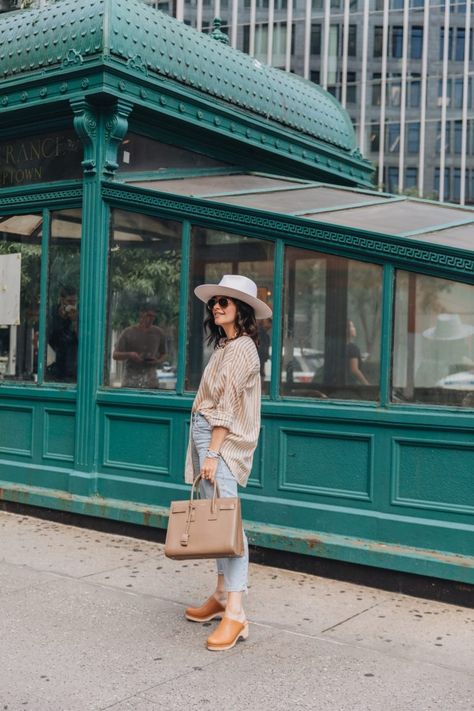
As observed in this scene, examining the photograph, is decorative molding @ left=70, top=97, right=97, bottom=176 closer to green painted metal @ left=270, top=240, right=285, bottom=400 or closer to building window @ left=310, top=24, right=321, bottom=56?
green painted metal @ left=270, top=240, right=285, bottom=400

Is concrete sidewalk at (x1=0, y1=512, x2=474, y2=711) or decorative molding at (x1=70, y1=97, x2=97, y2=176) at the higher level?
decorative molding at (x1=70, y1=97, x2=97, y2=176)

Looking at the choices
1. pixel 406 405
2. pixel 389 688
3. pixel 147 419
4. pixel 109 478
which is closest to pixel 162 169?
pixel 147 419

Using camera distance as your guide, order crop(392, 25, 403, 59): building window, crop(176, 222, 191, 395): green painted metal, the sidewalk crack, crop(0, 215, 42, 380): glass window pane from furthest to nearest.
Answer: crop(392, 25, 403, 59): building window
crop(0, 215, 42, 380): glass window pane
crop(176, 222, 191, 395): green painted metal
the sidewalk crack

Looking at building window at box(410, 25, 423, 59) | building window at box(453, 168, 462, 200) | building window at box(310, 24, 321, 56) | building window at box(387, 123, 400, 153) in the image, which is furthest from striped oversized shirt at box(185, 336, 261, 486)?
building window at box(410, 25, 423, 59)

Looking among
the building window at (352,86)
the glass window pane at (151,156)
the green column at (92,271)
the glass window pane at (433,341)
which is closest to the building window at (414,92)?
the building window at (352,86)

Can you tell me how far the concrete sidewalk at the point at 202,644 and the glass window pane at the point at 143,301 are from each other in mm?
1535

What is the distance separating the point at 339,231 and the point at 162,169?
7.21 ft

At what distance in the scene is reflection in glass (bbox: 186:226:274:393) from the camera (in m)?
6.32

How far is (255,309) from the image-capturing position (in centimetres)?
479

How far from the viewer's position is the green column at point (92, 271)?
697cm

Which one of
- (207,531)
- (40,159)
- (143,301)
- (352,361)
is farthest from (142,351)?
(207,531)

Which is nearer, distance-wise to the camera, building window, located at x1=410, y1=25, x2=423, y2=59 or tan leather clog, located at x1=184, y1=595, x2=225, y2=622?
tan leather clog, located at x1=184, y1=595, x2=225, y2=622

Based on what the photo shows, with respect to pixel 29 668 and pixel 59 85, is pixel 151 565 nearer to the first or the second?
pixel 29 668

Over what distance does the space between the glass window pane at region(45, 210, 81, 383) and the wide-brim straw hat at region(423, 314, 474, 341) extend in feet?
10.3
